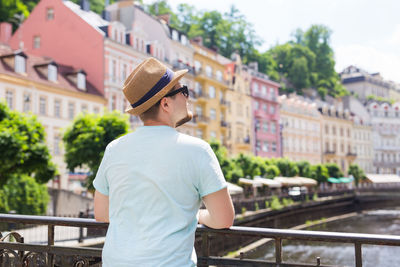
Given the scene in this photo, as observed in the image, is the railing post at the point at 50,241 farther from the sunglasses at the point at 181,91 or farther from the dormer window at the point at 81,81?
the dormer window at the point at 81,81

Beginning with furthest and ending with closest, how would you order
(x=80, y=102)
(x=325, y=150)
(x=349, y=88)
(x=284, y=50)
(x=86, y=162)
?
(x=349, y=88) → (x=284, y=50) → (x=325, y=150) → (x=80, y=102) → (x=86, y=162)

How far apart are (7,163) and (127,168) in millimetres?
17055

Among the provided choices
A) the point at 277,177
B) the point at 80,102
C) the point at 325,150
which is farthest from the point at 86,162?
the point at 325,150

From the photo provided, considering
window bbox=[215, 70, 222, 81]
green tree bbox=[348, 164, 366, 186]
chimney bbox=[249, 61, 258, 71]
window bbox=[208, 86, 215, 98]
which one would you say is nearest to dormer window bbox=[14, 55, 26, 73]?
window bbox=[208, 86, 215, 98]

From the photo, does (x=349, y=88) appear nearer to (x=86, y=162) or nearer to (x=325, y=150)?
(x=325, y=150)

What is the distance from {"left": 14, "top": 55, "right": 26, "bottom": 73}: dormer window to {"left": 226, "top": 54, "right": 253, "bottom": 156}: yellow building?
27082 millimetres

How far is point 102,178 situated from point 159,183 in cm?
42

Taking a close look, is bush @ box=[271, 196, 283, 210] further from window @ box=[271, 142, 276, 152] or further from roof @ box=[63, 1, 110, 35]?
window @ box=[271, 142, 276, 152]

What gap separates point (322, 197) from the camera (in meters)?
48.0

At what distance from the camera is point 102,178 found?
2.39 metres

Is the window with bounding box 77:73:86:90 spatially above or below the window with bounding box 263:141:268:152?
above

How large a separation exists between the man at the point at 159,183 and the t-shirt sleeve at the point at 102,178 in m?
0.05

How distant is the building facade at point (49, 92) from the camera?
29578 millimetres

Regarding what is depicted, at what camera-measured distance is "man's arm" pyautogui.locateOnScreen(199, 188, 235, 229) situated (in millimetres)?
2105
